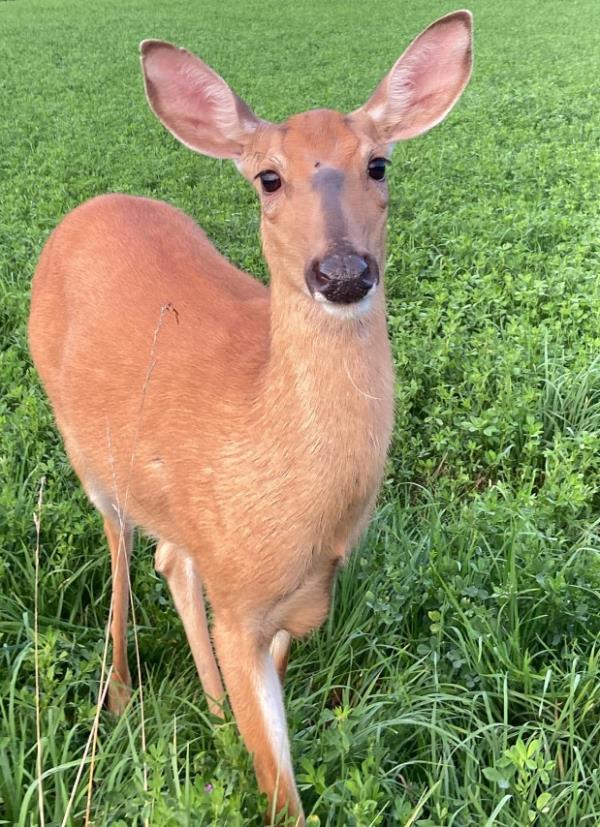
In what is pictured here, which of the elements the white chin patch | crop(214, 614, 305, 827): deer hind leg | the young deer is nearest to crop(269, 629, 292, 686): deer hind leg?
the young deer

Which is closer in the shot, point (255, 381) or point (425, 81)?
point (255, 381)

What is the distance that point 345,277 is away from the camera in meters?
1.54

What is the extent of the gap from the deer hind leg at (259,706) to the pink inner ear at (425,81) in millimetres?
1347

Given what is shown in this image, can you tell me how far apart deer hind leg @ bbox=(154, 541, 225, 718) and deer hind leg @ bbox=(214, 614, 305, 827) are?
356 mm

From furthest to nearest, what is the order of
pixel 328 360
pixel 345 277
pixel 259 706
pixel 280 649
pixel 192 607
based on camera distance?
1. pixel 192 607
2. pixel 280 649
3. pixel 259 706
4. pixel 328 360
5. pixel 345 277

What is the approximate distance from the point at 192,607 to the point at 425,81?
1672 mm

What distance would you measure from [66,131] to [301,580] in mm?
8627

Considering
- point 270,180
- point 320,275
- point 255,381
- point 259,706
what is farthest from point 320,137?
point 259,706

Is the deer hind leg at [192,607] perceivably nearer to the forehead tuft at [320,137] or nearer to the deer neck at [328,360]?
the deer neck at [328,360]

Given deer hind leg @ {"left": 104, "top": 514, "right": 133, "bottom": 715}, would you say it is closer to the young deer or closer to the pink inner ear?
the young deer

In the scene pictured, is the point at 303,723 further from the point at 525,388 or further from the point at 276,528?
the point at 525,388

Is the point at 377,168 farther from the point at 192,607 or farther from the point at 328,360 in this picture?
the point at 192,607

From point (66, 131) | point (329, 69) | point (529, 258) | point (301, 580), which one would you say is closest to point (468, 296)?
point (529, 258)

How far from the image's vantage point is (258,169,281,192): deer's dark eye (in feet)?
6.04
